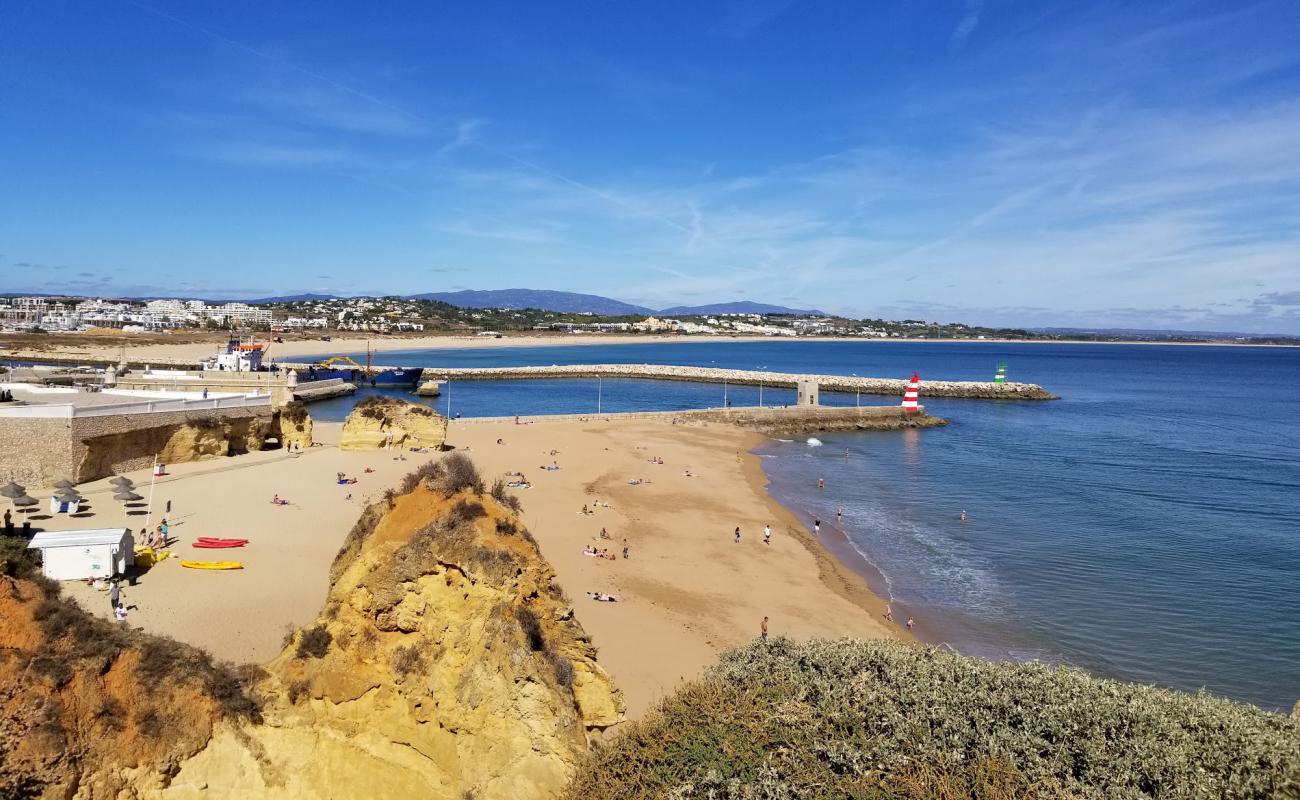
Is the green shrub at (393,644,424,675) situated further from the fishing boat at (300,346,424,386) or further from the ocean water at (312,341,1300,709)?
the fishing boat at (300,346,424,386)

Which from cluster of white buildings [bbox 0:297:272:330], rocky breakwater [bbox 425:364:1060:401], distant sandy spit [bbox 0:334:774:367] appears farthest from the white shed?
cluster of white buildings [bbox 0:297:272:330]

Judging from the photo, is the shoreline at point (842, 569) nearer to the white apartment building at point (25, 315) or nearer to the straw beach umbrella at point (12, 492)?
the straw beach umbrella at point (12, 492)

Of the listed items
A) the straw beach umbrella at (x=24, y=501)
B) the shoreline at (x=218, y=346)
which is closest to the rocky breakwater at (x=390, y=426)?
the straw beach umbrella at (x=24, y=501)

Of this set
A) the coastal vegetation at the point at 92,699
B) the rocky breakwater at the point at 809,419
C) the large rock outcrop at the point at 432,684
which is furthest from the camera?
the rocky breakwater at the point at 809,419

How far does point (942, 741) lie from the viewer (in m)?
6.90

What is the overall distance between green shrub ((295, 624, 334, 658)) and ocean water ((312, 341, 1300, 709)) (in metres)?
14.5

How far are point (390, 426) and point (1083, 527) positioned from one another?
2845cm

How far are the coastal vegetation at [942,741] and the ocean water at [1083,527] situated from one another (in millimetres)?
10349

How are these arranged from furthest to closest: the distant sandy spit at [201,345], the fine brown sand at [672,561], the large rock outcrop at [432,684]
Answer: the distant sandy spit at [201,345], the fine brown sand at [672,561], the large rock outcrop at [432,684]

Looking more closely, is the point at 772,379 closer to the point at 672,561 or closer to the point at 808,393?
the point at 808,393

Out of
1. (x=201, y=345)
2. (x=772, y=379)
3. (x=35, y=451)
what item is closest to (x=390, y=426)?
(x=35, y=451)

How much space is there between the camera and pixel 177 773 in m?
7.68

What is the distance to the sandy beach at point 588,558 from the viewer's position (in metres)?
14.8

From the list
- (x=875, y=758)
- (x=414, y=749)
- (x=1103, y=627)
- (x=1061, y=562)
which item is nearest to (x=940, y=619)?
(x=1103, y=627)
